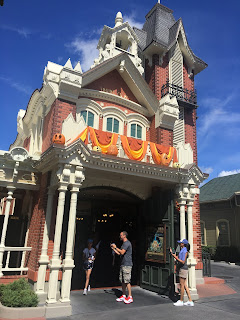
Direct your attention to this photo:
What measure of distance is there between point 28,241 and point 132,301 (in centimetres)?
405

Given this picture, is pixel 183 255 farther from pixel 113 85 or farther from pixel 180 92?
pixel 180 92

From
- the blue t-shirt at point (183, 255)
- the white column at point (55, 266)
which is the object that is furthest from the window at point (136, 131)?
the blue t-shirt at point (183, 255)

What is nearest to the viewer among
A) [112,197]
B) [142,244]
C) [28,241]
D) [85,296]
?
[85,296]

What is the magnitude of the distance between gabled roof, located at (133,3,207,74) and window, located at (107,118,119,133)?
5.76 meters

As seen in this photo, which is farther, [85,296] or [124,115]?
[124,115]

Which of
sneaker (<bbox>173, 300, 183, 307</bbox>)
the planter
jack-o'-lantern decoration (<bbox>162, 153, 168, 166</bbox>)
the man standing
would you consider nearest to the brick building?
jack-o'-lantern decoration (<bbox>162, 153, 168, 166</bbox>)

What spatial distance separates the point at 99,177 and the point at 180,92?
772 centimetres

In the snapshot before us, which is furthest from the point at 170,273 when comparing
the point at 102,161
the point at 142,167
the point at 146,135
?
the point at 146,135

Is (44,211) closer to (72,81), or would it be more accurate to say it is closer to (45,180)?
(45,180)

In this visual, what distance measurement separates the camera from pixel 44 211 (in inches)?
330

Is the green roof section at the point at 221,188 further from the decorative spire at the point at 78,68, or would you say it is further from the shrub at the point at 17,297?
the shrub at the point at 17,297

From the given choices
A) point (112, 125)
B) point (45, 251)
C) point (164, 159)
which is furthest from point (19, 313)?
point (112, 125)

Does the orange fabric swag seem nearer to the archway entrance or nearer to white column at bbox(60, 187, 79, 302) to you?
the archway entrance

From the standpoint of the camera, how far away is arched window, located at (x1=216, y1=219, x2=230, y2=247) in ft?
73.6
